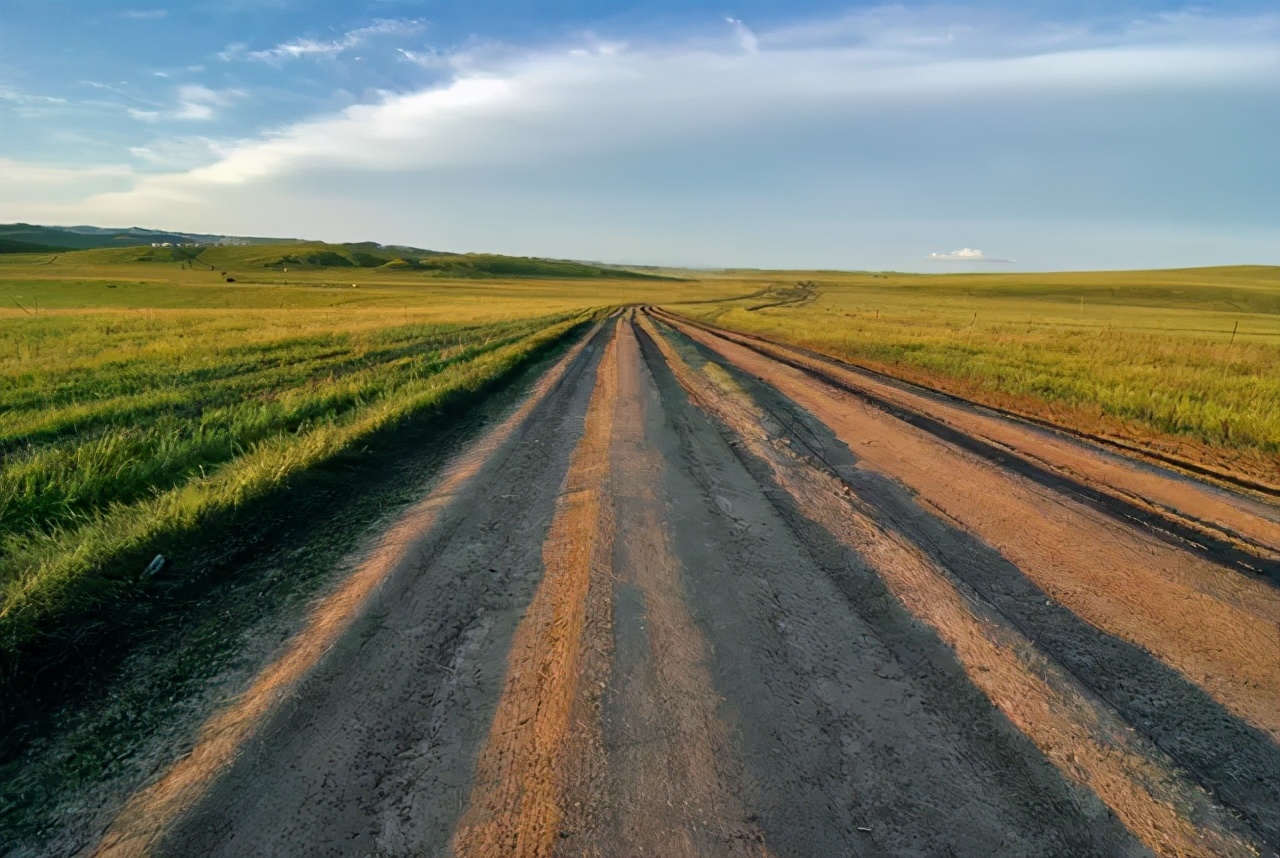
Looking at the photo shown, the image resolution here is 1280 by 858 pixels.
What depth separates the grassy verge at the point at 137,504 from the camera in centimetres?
347

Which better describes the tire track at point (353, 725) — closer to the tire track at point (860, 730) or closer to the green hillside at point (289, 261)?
the tire track at point (860, 730)

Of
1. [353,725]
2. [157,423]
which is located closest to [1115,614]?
[353,725]

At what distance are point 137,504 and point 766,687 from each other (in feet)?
17.5

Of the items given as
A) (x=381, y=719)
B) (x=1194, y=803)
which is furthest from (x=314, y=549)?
(x=1194, y=803)

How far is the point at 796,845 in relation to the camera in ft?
7.12

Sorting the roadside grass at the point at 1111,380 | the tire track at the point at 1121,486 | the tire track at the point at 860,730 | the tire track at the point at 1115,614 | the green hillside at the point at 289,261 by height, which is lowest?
the tire track at the point at 860,730

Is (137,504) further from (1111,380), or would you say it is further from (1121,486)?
(1111,380)

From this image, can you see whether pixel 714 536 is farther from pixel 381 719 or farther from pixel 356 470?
pixel 356 470

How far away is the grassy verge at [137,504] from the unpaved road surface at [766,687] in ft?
4.35

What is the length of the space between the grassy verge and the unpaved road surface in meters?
1.33

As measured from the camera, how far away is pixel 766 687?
300 cm

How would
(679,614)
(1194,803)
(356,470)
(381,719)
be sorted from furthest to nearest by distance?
(356,470), (679,614), (381,719), (1194,803)

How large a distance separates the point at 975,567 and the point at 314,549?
473cm

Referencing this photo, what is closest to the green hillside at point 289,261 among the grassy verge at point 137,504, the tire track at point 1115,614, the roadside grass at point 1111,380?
the roadside grass at point 1111,380
